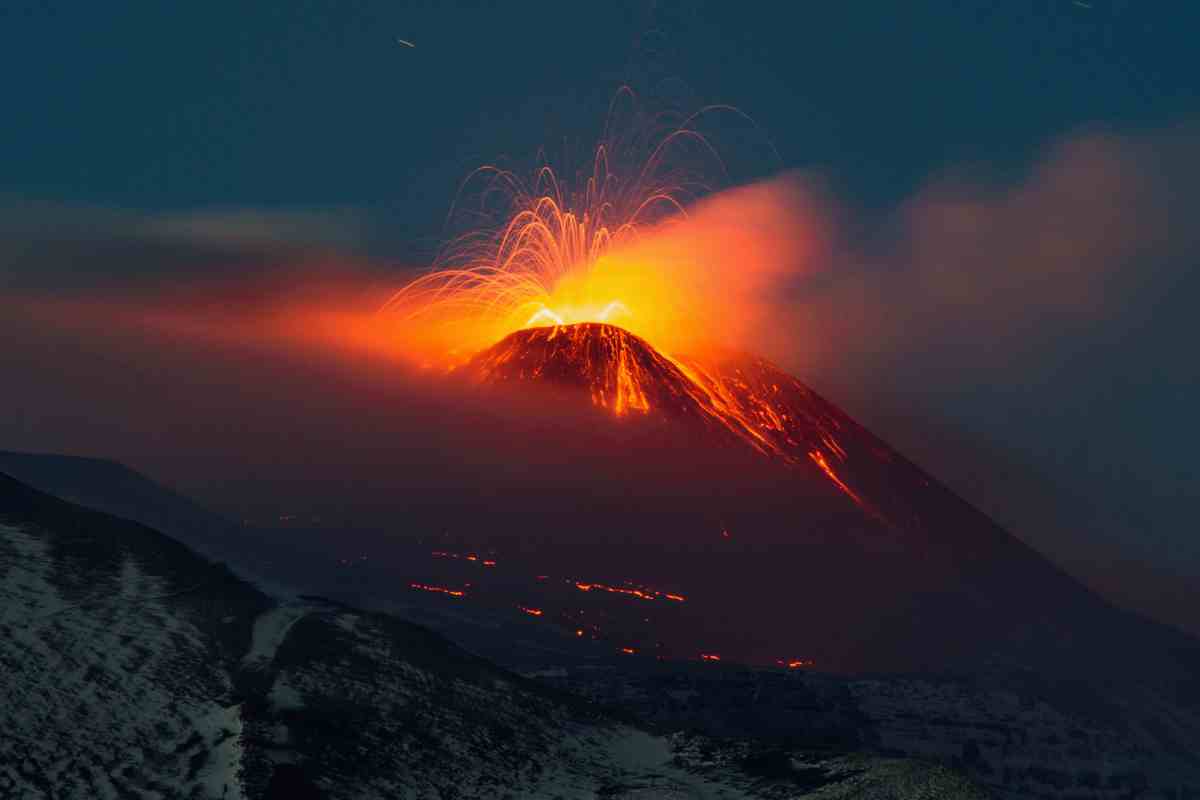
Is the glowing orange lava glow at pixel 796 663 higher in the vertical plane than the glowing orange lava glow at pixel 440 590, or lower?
lower

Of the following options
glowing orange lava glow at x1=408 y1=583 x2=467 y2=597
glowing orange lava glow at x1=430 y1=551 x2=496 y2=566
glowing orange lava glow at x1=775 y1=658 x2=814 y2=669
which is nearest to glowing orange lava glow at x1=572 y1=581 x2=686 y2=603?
glowing orange lava glow at x1=430 y1=551 x2=496 y2=566

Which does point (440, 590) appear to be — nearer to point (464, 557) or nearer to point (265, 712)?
point (464, 557)

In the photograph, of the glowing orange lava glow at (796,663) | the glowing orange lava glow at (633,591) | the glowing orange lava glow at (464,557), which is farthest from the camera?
the glowing orange lava glow at (464,557)

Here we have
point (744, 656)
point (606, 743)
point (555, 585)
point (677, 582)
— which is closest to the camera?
point (606, 743)

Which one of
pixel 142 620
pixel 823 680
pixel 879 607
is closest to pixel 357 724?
pixel 142 620

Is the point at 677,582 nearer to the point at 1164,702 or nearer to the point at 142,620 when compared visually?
the point at 1164,702

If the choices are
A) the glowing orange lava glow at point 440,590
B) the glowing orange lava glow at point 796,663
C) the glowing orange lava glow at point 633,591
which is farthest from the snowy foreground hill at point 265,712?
the glowing orange lava glow at point 633,591

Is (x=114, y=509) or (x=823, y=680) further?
(x=114, y=509)

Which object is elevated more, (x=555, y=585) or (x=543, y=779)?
(x=555, y=585)

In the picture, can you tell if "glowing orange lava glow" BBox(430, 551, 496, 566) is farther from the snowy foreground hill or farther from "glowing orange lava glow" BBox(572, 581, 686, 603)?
the snowy foreground hill

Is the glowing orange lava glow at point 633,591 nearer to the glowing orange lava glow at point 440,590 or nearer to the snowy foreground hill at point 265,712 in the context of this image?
the glowing orange lava glow at point 440,590
